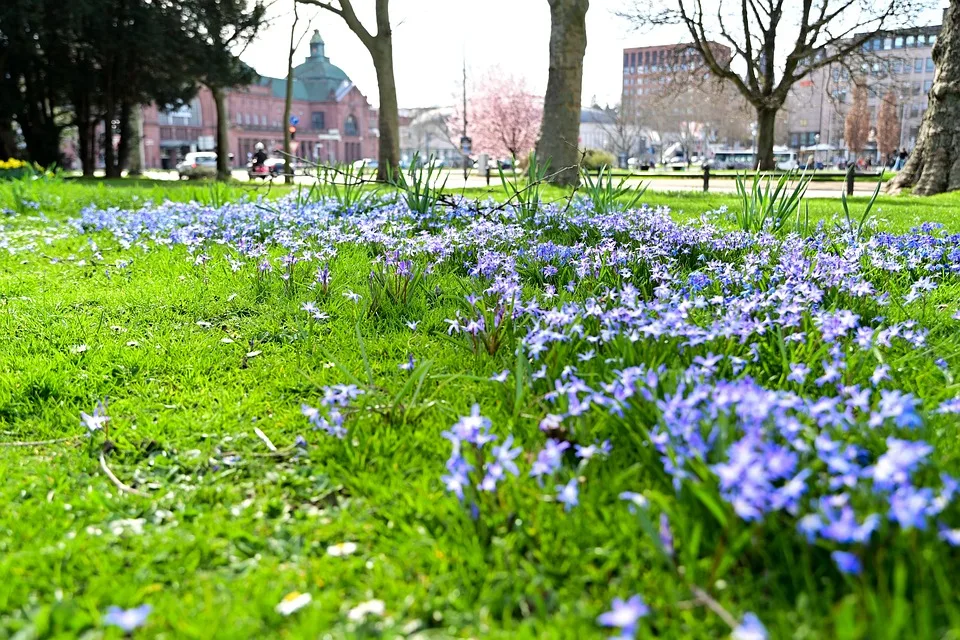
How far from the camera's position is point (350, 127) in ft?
337

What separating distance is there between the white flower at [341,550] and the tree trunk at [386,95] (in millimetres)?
15562

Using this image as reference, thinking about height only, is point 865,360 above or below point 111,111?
below

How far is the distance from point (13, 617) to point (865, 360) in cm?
239

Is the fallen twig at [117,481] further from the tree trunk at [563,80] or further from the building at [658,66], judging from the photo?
the building at [658,66]

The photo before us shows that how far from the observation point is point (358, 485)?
6.63 feet

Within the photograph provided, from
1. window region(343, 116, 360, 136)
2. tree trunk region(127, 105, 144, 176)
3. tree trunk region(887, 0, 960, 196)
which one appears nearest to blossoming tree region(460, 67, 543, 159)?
tree trunk region(127, 105, 144, 176)

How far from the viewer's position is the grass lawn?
1.38 m

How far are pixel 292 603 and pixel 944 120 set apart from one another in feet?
45.8

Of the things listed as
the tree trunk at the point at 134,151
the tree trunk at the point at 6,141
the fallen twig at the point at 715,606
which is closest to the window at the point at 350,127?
the tree trunk at the point at 134,151

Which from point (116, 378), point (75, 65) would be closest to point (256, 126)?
point (75, 65)

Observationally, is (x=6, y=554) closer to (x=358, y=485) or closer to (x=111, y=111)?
(x=358, y=485)

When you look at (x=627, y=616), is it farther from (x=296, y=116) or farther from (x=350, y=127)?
(x=350, y=127)

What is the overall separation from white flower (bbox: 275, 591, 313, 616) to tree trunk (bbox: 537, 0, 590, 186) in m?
11.6

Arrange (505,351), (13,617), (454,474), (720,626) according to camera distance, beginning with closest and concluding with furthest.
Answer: (720,626), (13,617), (454,474), (505,351)
